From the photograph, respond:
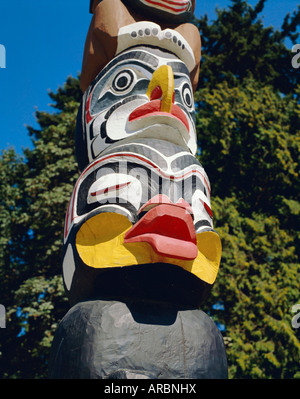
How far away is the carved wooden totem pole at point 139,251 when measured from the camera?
9.16 feet

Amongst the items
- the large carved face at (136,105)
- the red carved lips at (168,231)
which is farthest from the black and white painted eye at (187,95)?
the red carved lips at (168,231)

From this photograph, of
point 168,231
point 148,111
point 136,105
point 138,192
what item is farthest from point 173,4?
point 168,231

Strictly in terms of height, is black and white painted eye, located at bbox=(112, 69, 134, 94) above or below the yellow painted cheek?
above

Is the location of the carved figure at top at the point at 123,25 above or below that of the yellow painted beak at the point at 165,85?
above

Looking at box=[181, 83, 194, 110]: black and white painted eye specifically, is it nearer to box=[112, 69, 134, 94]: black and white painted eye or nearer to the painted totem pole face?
the painted totem pole face

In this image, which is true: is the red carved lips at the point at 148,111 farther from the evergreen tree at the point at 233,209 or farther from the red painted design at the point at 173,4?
the evergreen tree at the point at 233,209

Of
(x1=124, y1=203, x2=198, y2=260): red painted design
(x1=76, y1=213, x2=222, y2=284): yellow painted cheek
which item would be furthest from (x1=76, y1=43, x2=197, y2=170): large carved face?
(x1=124, y1=203, x2=198, y2=260): red painted design

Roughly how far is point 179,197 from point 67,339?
1341mm

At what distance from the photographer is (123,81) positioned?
4.24m

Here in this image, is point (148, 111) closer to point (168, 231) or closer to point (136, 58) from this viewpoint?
point (136, 58)

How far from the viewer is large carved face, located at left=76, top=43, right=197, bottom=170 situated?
3.78 m

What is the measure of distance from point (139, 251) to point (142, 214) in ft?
0.96

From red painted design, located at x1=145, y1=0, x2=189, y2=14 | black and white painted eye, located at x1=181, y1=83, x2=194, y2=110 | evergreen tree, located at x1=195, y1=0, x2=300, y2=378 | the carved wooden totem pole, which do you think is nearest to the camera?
the carved wooden totem pole

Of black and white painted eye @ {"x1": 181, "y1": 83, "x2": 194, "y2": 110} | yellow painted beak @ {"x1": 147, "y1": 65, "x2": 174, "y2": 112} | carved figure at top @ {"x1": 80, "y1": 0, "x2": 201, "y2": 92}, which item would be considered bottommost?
yellow painted beak @ {"x1": 147, "y1": 65, "x2": 174, "y2": 112}
